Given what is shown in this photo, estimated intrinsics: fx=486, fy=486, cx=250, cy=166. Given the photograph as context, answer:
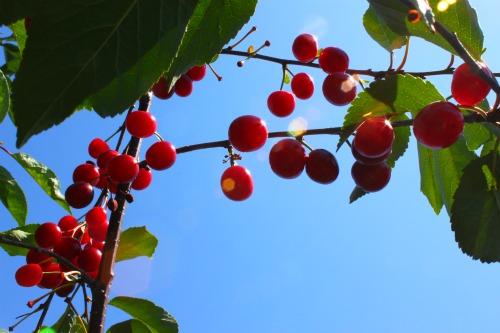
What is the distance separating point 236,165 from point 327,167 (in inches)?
18.7

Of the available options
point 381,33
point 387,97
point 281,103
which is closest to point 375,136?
point 387,97

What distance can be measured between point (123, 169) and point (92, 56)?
92 centimetres

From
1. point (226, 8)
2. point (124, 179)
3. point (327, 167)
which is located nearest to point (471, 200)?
point (327, 167)

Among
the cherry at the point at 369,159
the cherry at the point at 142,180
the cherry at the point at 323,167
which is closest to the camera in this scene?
the cherry at the point at 369,159

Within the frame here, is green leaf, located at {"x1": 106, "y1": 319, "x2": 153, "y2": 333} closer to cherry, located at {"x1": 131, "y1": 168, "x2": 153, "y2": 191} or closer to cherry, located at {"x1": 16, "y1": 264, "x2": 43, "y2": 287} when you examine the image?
→ cherry, located at {"x1": 16, "y1": 264, "x2": 43, "y2": 287}

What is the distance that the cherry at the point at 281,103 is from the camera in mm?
2715

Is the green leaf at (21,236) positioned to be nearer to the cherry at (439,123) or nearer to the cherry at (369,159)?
the cherry at (369,159)

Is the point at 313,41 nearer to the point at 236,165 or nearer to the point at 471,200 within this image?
the point at 236,165

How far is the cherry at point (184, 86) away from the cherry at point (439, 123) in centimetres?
146

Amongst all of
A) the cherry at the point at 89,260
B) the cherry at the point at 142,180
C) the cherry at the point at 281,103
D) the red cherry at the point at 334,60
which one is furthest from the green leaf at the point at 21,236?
the red cherry at the point at 334,60

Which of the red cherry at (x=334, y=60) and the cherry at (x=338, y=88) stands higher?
the red cherry at (x=334, y=60)

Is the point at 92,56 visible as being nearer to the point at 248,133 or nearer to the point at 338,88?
the point at 248,133

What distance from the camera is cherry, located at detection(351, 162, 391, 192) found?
175 centimetres

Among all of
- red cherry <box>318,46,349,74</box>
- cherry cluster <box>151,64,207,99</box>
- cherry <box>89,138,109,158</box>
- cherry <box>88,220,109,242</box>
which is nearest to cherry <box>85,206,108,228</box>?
cherry <box>88,220,109,242</box>
